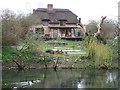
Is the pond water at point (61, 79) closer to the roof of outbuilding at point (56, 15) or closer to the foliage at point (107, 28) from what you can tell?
the foliage at point (107, 28)

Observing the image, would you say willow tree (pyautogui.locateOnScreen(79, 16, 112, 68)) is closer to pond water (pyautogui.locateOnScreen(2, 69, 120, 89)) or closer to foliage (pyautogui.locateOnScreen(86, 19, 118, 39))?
pond water (pyautogui.locateOnScreen(2, 69, 120, 89))

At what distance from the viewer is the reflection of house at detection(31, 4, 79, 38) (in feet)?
171

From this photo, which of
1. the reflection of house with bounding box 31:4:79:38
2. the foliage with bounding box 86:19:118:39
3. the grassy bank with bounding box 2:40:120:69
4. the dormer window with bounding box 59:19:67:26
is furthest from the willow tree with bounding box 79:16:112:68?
the dormer window with bounding box 59:19:67:26

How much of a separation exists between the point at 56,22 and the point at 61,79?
28.0m

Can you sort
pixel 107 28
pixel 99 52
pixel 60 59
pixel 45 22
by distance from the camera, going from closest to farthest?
1. pixel 99 52
2. pixel 60 59
3. pixel 107 28
4. pixel 45 22

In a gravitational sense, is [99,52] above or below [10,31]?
below

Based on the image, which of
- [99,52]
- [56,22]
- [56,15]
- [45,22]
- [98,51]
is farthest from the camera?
[56,15]

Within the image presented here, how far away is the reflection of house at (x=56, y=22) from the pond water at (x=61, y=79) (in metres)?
21.9

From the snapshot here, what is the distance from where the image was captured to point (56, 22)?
52.6 metres

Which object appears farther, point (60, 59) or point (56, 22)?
point (56, 22)

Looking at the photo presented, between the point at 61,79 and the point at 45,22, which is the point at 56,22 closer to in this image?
the point at 45,22

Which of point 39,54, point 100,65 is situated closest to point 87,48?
point 100,65

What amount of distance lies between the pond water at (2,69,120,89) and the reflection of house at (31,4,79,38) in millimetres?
21943

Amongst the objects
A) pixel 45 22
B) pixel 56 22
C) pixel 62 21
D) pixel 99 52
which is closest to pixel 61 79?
pixel 99 52
